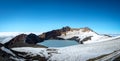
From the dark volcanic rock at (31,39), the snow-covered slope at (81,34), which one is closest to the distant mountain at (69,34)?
the snow-covered slope at (81,34)

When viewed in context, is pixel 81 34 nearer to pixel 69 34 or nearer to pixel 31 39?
pixel 69 34

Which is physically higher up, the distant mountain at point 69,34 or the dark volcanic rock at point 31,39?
the distant mountain at point 69,34

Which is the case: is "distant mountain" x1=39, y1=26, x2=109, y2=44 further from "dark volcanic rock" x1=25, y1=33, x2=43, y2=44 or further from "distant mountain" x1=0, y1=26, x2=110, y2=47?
"dark volcanic rock" x1=25, y1=33, x2=43, y2=44

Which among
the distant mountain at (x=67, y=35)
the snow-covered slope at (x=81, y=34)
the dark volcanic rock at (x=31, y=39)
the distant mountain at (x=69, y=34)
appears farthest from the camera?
the distant mountain at (x=69, y=34)

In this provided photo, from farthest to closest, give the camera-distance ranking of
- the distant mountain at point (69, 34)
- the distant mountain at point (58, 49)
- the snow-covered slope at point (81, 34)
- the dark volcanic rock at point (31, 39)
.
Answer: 1. the distant mountain at point (69, 34)
2. the snow-covered slope at point (81, 34)
3. the dark volcanic rock at point (31, 39)
4. the distant mountain at point (58, 49)

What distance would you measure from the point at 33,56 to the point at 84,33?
109300 millimetres

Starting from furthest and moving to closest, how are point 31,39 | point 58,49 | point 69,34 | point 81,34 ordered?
point 69,34 < point 81,34 < point 31,39 < point 58,49

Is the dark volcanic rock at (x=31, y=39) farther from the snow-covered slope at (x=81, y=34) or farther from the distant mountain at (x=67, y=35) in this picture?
the snow-covered slope at (x=81, y=34)

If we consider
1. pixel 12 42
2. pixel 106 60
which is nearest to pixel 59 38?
pixel 12 42

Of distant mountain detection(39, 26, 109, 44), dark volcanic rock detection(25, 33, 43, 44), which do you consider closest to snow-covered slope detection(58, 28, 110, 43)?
distant mountain detection(39, 26, 109, 44)

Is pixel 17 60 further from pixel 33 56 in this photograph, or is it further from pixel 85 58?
pixel 85 58

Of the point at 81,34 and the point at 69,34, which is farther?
the point at 69,34

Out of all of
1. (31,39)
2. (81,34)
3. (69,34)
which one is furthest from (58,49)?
(69,34)

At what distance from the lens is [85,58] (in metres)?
51.7
